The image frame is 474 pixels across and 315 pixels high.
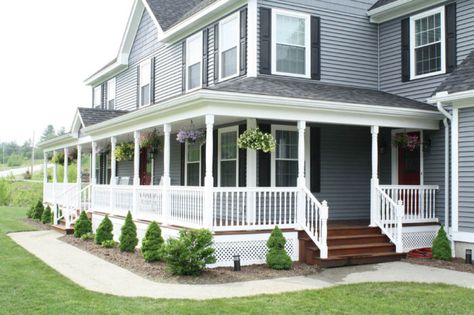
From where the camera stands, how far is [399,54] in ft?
48.1

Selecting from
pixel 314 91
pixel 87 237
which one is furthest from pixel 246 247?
pixel 87 237

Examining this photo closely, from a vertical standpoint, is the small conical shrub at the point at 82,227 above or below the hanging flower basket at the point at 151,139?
below

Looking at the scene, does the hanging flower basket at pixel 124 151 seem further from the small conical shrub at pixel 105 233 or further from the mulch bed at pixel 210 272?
the mulch bed at pixel 210 272

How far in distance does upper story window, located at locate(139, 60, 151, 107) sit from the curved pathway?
8515 mm

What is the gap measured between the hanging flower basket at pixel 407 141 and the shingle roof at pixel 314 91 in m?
0.83

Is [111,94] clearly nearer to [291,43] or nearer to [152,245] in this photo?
[291,43]

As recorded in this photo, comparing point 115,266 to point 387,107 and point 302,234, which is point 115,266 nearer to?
point 302,234

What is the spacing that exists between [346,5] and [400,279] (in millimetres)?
8077

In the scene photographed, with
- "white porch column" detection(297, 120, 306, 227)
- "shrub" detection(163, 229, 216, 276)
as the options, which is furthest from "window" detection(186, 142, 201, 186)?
"shrub" detection(163, 229, 216, 276)

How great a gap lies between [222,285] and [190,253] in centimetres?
93

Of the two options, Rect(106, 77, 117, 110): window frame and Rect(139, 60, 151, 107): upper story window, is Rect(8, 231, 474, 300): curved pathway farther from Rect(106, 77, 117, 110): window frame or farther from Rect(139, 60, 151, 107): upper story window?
Rect(106, 77, 117, 110): window frame

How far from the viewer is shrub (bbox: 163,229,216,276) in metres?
9.77

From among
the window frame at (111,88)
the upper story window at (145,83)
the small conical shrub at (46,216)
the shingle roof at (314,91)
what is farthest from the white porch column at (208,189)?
the window frame at (111,88)

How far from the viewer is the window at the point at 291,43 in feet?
44.5
